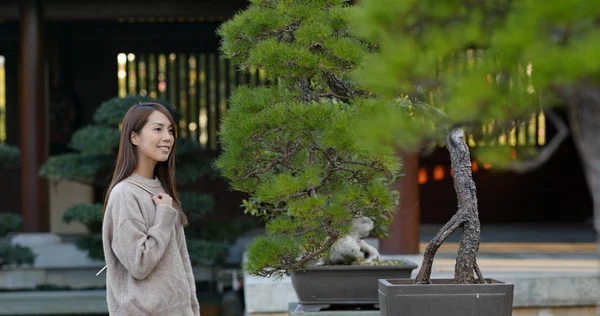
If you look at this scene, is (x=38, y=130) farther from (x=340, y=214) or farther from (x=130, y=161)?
(x=130, y=161)

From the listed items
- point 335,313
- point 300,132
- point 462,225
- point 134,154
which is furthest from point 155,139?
point 335,313

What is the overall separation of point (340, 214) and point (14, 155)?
5680mm

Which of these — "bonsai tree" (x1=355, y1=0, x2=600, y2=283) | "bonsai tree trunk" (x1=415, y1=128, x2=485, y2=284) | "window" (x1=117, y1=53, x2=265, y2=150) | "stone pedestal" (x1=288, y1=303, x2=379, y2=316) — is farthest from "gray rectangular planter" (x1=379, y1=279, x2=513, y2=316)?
"window" (x1=117, y1=53, x2=265, y2=150)

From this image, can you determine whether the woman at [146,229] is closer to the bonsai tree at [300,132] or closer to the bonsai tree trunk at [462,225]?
the bonsai tree at [300,132]

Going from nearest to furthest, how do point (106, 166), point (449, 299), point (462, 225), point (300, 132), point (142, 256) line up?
point (142, 256)
point (449, 299)
point (300, 132)
point (462, 225)
point (106, 166)

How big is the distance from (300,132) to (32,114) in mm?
6269

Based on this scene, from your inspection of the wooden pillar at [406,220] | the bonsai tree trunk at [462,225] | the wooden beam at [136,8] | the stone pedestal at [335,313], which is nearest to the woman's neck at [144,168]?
the bonsai tree trunk at [462,225]

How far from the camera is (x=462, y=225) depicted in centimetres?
348

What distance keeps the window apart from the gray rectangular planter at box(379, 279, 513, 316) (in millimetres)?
8613

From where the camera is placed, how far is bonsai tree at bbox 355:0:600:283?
144cm

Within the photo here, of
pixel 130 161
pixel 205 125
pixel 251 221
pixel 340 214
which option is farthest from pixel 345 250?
pixel 205 125

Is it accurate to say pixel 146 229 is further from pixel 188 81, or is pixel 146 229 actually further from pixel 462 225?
pixel 188 81

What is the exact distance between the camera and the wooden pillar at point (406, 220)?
288 inches

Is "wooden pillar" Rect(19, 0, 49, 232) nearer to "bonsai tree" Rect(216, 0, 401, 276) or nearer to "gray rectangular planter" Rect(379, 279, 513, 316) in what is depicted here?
"bonsai tree" Rect(216, 0, 401, 276)
